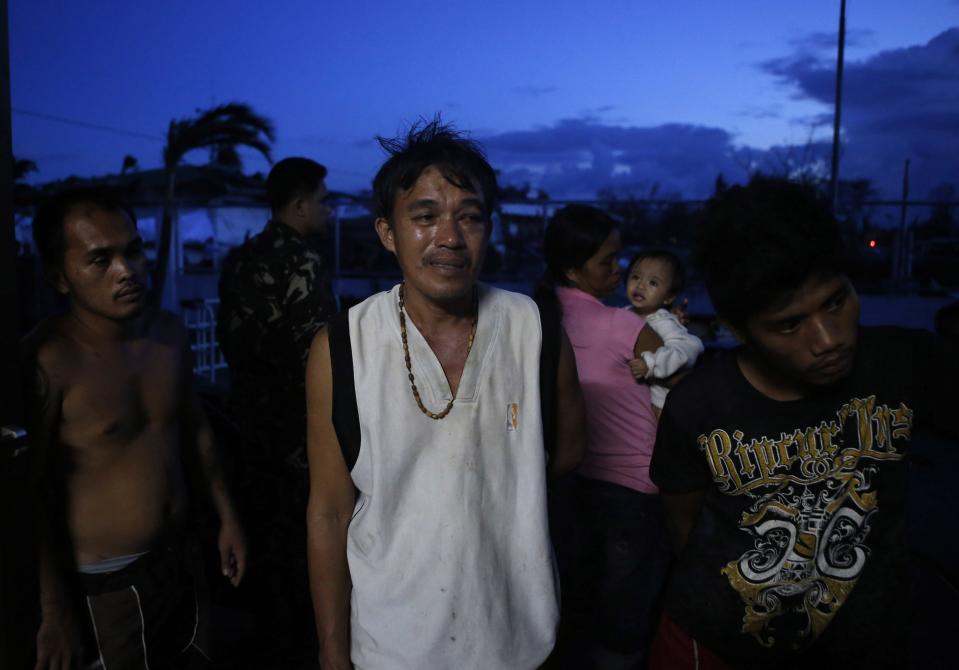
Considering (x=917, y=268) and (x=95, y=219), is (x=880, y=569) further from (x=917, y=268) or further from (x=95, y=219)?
(x=917, y=268)

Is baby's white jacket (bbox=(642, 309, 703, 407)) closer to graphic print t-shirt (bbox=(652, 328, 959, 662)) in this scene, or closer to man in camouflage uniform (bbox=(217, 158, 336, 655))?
graphic print t-shirt (bbox=(652, 328, 959, 662))

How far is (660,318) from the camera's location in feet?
11.4

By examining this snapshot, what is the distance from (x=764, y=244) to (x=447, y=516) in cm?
95

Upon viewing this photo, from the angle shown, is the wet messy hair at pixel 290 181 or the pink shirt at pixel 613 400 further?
the wet messy hair at pixel 290 181

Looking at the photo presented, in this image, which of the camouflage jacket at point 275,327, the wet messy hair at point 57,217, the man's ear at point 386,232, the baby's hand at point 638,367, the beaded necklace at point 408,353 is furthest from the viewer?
the camouflage jacket at point 275,327

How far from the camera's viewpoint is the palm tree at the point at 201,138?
35.1 ft

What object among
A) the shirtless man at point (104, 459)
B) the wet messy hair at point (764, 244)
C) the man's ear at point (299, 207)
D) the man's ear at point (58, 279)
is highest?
the man's ear at point (299, 207)

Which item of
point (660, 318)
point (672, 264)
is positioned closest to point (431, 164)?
point (660, 318)

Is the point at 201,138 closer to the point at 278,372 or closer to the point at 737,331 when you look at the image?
the point at 278,372

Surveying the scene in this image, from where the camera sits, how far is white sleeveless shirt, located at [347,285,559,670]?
1.67m


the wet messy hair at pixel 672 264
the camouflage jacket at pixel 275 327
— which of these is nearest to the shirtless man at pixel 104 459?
the camouflage jacket at pixel 275 327

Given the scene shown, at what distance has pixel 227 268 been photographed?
405 cm

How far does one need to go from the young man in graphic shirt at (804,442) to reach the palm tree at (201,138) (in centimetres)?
941

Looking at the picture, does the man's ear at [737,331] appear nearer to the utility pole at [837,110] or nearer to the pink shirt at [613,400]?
the pink shirt at [613,400]
